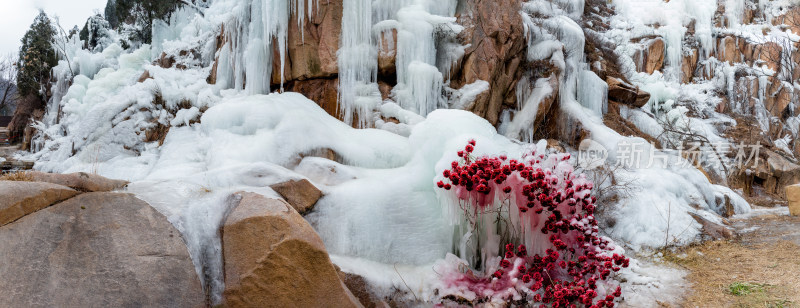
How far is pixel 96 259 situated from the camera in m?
2.51

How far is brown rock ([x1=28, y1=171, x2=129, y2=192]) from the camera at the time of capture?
2.91 m

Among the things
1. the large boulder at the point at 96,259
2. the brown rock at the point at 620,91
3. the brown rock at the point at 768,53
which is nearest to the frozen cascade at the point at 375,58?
the large boulder at the point at 96,259

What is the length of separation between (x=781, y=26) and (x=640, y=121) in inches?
426

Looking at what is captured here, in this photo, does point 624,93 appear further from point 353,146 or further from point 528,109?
point 353,146

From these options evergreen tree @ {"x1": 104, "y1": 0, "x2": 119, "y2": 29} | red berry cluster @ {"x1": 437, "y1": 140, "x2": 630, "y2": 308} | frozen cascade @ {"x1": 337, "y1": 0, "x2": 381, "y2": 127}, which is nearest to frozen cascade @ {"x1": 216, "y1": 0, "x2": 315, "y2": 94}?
frozen cascade @ {"x1": 337, "y1": 0, "x2": 381, "y2": 127}

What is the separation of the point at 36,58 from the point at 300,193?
1855 centimetres

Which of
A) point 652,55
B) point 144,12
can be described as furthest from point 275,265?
point 652,55

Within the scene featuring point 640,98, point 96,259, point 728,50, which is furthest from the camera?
point 728,50

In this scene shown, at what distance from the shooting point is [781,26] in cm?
1672

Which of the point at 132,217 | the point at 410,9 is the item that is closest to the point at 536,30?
the point at 410,9

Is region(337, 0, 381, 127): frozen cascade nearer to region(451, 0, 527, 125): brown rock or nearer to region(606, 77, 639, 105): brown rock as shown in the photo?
region(451, 0, 527, 125): brown rock

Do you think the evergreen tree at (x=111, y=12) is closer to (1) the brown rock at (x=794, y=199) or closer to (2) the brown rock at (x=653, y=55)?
(2) the brown rock at (x=653, y=55)

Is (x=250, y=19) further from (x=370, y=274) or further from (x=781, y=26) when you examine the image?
(x=781, y=26)

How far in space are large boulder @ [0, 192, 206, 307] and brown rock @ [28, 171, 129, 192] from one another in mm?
A: 161
